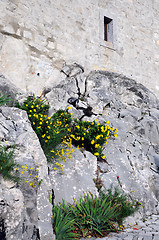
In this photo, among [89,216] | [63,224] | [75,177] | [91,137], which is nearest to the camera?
[63,224]

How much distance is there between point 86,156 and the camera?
4.37m

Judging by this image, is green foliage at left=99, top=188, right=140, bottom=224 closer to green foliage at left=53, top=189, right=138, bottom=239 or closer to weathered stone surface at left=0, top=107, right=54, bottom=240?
green foliage at left=53, top=189, right=138, bottom=239

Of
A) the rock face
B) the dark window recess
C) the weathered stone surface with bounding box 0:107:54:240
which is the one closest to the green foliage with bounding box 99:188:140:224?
the rock face

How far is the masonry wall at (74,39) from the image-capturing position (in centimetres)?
613

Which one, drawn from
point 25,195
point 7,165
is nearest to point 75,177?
point 25,195

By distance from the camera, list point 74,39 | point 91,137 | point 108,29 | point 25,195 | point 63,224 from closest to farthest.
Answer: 1. point 25,195
2. point 63,224
3. point 91,137
4. point 74,39
5. point 108,29

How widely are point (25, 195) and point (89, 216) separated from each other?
108 centimetres

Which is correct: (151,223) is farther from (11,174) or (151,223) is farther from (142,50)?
(142,50)

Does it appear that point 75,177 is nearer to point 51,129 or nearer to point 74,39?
point 51,129

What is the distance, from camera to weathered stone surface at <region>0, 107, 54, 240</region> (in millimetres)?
2275

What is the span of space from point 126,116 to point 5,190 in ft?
15.0

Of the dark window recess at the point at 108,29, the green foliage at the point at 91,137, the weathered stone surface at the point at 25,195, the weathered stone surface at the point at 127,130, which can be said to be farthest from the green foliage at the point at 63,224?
the dark window recess at the point at 108,29

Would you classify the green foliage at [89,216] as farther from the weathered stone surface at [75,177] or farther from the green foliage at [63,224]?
the weathered stone surface at [75,177]

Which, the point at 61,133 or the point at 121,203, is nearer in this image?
the point at 121,203
